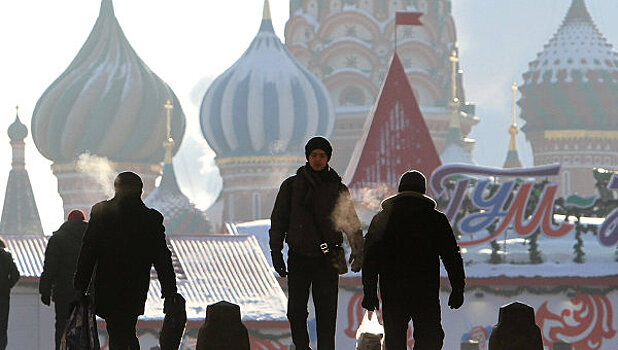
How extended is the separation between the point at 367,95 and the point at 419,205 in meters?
88.4

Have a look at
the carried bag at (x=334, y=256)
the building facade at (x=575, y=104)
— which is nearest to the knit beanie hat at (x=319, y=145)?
the carried bag at (x=334, y=256)

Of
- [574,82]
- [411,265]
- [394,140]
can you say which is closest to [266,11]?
[574,82]

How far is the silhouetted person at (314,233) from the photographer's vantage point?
1166cm

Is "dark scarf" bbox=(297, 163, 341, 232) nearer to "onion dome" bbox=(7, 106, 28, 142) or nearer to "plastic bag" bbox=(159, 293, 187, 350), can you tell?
"plastic bag" bbox=(159, 293, 187, 350)

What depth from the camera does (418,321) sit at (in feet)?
35.8

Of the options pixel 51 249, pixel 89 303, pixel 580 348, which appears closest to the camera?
pixel 89 303

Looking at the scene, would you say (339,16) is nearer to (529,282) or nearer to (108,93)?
(108,93)

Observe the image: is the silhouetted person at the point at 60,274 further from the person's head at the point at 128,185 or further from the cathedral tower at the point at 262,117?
the cathedral tower at the point at 262,117

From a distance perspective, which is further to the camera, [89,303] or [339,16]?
[339,16]

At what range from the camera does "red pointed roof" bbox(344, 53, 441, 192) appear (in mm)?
48469

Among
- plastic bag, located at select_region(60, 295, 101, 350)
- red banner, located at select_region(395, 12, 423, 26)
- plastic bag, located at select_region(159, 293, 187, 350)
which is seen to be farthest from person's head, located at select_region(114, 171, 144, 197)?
red banner, located at select_region(395, 12, 423, 26)

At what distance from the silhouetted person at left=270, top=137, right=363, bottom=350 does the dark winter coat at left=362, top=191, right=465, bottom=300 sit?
2.08 feet

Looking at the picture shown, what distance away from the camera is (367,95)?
9925cm

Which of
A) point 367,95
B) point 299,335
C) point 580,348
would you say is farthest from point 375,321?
point 367,95
